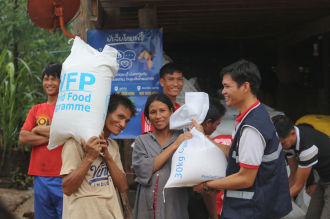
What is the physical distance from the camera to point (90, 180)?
2.69m

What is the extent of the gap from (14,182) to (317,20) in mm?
5925

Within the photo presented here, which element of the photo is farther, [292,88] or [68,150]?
[292,88]

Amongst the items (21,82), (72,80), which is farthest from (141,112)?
(21,82)

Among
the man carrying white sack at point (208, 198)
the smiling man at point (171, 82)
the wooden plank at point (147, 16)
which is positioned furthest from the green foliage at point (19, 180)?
the man carrying white sack at point (208, 198)

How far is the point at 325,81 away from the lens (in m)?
7.23

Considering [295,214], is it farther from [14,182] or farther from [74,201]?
[14,182]

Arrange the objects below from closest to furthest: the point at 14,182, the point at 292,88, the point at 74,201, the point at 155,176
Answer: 1. the point at 74,201
2. the point at 155,176
3. the point at 14,182
4. the point at 292,88

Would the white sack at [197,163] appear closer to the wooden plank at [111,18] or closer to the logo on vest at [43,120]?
the logo on vest at [43,120]

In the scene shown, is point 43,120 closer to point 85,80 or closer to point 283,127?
point 85,80

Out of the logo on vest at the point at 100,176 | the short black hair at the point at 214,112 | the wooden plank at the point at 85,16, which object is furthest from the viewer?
the wooden plank at the point at 85,16

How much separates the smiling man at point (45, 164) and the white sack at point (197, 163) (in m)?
1.40

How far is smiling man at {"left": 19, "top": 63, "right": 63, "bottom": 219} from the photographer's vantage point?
363 cm

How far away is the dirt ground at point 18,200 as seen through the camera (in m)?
5.85

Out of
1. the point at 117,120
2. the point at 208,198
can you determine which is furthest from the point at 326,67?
the point at 117,120
